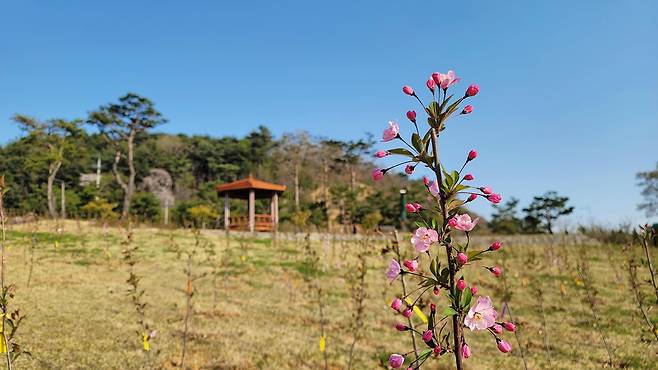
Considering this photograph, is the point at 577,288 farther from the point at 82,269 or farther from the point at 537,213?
the point at 537,213

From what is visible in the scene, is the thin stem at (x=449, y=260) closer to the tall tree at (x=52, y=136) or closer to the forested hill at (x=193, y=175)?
the forested hill at (x=193, y=175)

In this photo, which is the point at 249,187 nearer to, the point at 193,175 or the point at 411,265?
the point at 411,265

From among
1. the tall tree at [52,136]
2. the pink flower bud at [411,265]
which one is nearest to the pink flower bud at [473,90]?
the pink flower bud at [411,265]

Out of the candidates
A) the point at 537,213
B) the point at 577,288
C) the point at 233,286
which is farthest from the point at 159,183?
the point at 577,288

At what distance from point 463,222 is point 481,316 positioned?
26 centimetres

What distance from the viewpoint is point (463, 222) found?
1246 mm

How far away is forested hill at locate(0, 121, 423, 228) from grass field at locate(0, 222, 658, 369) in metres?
9.44

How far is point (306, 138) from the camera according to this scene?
1864 inches

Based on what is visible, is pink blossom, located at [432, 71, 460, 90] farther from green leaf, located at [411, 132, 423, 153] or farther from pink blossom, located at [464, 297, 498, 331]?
pink blossom, located at [464, 297, 498, 331]

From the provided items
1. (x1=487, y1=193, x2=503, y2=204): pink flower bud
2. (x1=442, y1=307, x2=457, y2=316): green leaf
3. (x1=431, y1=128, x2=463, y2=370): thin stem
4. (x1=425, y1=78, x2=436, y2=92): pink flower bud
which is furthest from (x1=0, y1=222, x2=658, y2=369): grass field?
(x1=425, y1=78, x2=436, y2=92): pink flower bud

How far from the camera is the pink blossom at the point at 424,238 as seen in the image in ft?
4.00

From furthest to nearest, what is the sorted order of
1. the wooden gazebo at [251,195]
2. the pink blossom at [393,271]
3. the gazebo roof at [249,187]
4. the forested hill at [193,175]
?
the forested hill at [193,175] < the wooden gazebo at [251,195] < the gazebo roof at [249,187] < the pink blossom at [393,271]

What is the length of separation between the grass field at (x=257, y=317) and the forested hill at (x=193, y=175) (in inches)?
372

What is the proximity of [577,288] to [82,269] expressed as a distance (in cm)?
986
